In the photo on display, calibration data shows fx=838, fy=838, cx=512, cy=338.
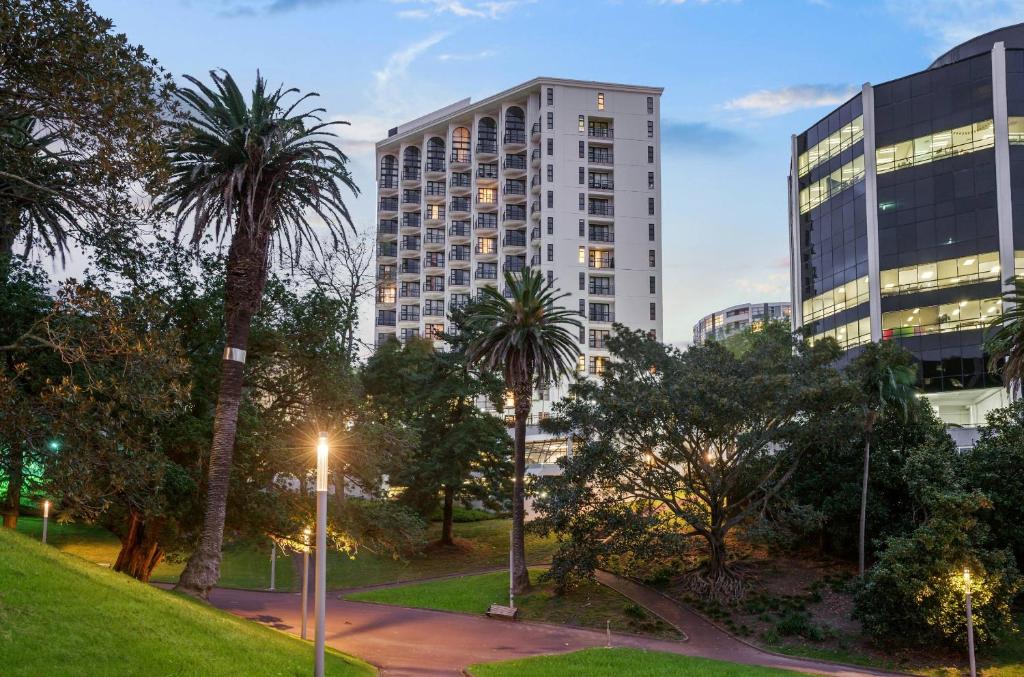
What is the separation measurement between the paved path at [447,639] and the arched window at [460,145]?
83495mm

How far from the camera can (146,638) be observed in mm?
14891

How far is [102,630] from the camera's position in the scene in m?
14.3

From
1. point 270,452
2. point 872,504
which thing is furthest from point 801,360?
point 270,452

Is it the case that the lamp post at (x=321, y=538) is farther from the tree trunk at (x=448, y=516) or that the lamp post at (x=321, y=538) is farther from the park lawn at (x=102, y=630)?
the tree trunk at (x=448, y=516)

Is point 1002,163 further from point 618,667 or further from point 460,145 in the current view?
point 460,145

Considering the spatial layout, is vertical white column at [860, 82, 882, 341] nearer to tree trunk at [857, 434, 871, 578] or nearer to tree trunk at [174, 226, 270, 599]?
tree trunk at [857, 434, 871, 578]

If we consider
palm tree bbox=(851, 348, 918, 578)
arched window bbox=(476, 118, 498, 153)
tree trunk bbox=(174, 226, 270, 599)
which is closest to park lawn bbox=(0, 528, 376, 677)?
tree trunk bbox=(174, 226, 270, 599)

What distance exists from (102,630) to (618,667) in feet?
53.9

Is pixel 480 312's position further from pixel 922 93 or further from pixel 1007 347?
pixel 922 93

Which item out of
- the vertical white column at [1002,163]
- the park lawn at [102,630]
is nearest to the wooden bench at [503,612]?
the park lawn at [102,630]

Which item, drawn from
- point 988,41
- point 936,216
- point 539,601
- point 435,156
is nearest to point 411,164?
point 435,156

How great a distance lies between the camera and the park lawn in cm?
1270

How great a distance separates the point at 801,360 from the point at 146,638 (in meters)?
34.6

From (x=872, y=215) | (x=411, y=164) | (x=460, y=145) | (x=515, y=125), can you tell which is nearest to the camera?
(x=872, y=215)
